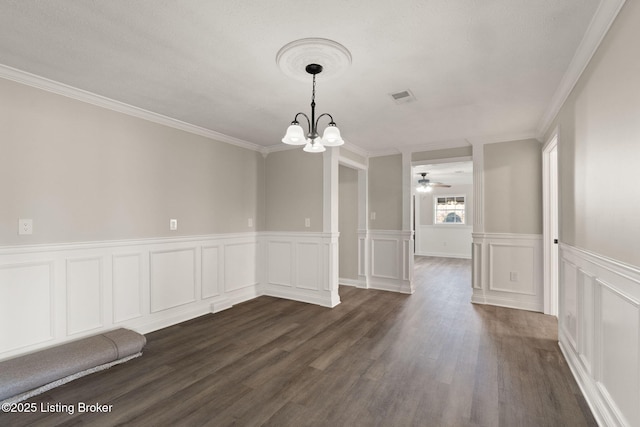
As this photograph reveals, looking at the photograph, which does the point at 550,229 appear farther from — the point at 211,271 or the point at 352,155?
the point at 211,271

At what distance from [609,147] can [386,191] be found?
3652 mm

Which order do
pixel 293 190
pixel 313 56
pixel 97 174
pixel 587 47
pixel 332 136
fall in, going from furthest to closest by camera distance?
pixel 293 190 < pixel 97 174 < pixel 332 136 < pixel 313 56 < pixel 587 47

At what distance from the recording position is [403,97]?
293cm

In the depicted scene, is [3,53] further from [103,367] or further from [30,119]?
[103,367]

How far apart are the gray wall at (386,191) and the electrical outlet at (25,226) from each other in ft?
14.7

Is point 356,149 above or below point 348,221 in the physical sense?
above

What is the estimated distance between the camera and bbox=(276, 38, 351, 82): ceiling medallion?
2.03m

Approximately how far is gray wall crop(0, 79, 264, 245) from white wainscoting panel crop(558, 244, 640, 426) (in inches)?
156

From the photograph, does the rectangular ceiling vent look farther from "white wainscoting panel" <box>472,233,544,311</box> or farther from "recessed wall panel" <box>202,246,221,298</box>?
"recessed wall panel" <box>202,246,221,298</box>

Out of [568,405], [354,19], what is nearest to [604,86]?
[354,19]

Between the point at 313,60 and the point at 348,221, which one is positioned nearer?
the point at 313,60

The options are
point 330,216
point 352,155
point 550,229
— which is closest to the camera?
point 550,229

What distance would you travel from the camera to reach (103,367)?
2557 millimetres

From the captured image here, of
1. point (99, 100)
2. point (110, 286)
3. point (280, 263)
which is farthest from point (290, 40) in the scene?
point (280, 263)
